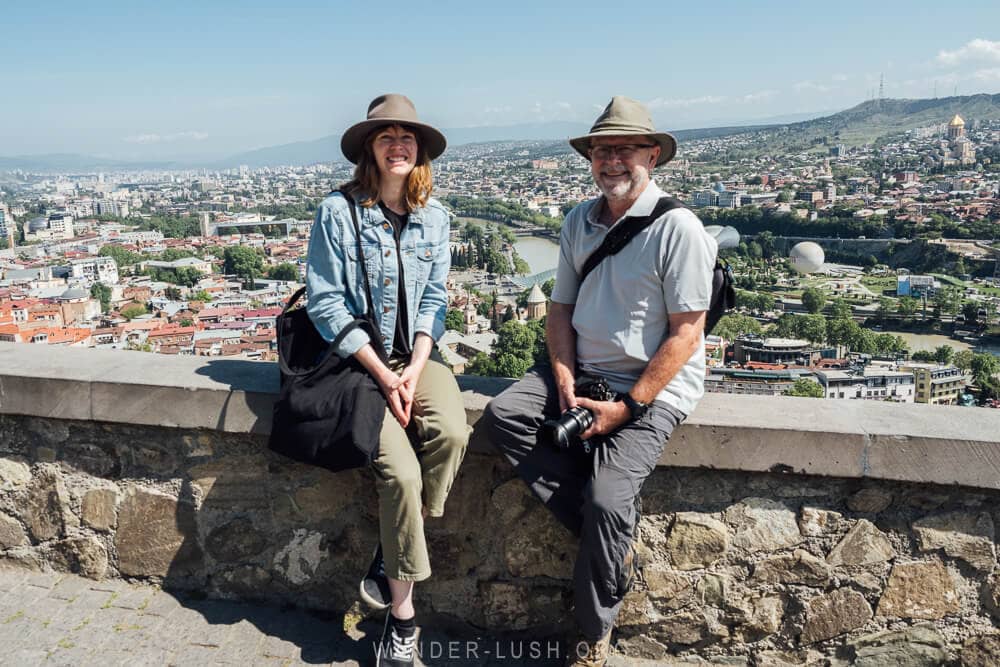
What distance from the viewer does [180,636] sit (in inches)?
70.6

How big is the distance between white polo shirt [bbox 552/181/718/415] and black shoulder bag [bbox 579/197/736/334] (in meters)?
0.01

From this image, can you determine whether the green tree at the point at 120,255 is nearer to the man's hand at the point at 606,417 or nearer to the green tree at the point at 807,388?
the green tree at the point at 807,388

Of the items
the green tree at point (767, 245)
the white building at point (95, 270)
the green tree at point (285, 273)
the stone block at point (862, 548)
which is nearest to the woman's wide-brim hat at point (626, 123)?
the stone block at point (862, 548)

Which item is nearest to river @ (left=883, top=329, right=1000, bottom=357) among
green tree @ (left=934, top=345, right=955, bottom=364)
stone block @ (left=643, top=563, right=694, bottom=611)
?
green tree @ (left=934, top=345, right=955, bottom=364)

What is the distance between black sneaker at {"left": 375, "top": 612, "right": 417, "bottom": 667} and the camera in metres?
1.67

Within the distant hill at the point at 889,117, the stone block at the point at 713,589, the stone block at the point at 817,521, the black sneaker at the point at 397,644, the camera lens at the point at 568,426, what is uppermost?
the distant hill at the point at 889,117

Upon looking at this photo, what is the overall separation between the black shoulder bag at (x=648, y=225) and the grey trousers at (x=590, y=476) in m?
0.23

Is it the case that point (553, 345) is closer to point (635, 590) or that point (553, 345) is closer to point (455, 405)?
point (455, 405)

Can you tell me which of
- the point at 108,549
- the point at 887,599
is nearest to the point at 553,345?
the point at 887,599

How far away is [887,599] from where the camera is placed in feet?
5.41

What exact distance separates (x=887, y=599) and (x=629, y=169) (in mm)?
1014

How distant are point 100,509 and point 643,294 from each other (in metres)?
1.39

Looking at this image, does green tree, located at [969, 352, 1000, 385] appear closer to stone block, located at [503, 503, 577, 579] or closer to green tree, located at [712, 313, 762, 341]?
green tree, located at [712, 313, 762, 341]

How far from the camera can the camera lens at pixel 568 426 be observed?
60.3 inches
